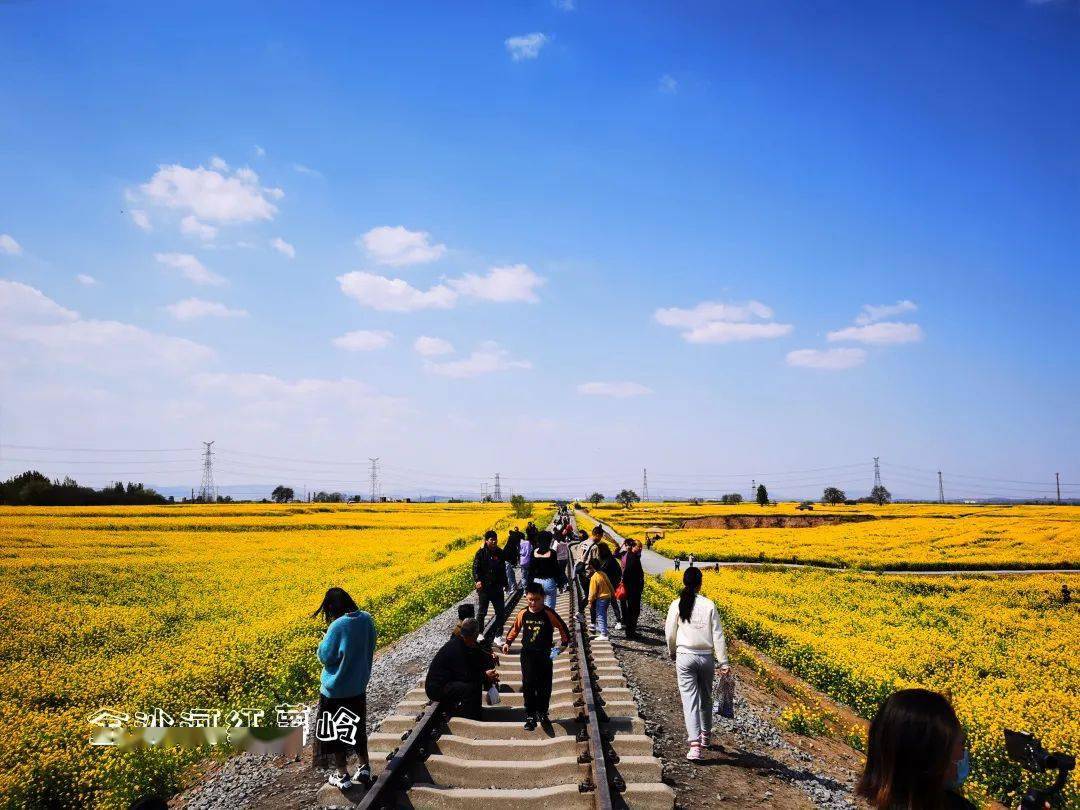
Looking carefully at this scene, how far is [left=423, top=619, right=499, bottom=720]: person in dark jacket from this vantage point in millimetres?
6781

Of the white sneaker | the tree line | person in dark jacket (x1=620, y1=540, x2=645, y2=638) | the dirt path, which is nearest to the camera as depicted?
the white sneaker

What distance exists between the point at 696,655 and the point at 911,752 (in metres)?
4.35

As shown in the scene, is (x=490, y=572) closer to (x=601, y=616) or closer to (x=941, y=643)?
(x=601, y=616)

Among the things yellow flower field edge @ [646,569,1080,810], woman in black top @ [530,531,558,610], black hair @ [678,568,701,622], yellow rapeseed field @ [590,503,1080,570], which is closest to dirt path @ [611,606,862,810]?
black hair @ [678,568,701,622]

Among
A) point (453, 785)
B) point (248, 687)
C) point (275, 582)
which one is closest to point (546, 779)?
point (453, 785)

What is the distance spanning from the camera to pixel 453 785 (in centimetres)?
561

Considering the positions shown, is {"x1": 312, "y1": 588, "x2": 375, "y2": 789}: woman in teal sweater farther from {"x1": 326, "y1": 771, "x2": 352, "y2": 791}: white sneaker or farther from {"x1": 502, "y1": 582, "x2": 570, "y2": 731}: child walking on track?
{"x1": 502, "y1": 582, "x2": 570, "y2": 731}: child walking on track

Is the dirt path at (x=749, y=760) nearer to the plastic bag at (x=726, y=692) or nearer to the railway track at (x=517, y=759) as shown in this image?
the railway track at (x=517, y=759)

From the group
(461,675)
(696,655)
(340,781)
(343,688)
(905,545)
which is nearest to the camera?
(340,781)

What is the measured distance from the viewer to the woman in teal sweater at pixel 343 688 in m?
5.64

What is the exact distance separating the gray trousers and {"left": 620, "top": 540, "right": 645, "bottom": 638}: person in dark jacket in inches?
201

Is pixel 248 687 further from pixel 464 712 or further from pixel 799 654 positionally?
pixel 799 654

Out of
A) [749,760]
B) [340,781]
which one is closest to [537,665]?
[340,781]

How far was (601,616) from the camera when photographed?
1166 centimetres
